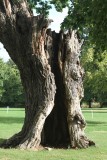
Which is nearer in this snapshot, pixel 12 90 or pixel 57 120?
pixel 57 120

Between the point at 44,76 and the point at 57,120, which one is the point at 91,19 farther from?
the point at 57,120

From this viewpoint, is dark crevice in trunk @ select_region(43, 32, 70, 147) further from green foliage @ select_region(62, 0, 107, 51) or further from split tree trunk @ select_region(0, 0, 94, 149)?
green foliage @ select_region(62, 0, 107, 51)

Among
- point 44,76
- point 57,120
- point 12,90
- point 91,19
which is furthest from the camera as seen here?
point 12,90

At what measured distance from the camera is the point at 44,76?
14430 mm

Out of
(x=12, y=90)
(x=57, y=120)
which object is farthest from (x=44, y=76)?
(x=12, y=90)

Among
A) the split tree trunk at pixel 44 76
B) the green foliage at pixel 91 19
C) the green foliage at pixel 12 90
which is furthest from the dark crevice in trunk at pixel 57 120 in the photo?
the green foliage at pixel 12 90

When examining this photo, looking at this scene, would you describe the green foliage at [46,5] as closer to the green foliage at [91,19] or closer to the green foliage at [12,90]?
the green foliage at [91,19]

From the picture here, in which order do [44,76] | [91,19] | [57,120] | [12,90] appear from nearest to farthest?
[44,76]
[91,19]
[57,120]
[12,90]

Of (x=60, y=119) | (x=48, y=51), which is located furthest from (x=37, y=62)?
(x=60, y=119)

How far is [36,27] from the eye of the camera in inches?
564

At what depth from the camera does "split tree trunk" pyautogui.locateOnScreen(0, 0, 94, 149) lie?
14.4 meters

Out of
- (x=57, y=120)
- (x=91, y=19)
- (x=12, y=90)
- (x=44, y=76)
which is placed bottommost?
(x=57, y=120)

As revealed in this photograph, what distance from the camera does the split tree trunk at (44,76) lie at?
1442 centimetres

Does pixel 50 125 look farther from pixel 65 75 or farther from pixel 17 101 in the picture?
pixel 17 101
